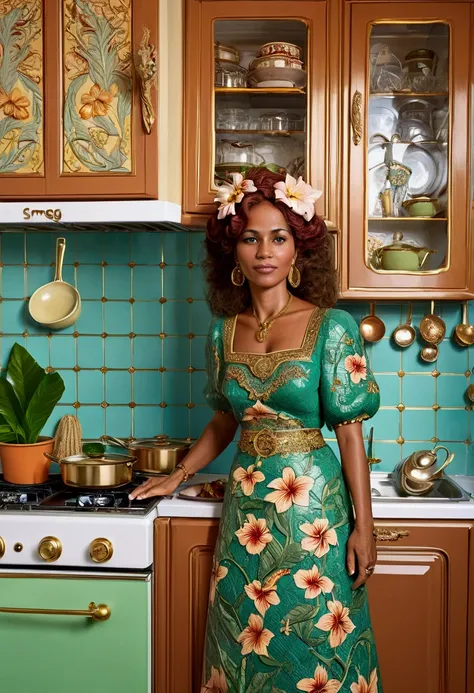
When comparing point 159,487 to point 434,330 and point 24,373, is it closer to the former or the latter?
point 24,373

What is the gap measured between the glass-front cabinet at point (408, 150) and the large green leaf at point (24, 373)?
3.13ft

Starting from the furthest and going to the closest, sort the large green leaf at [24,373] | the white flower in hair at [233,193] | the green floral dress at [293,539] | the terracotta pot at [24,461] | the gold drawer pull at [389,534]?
the large green leaf at [24,373], the terracotta pot at [24,461], the gold drawer pull at [389,534], the white flower in hair at [233,193], the green floral dress at [293,539]

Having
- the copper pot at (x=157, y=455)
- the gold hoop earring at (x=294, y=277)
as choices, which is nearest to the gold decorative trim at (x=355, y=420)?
the gold hoop earring at (x=294, y=277)

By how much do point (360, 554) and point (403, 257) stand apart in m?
0.83

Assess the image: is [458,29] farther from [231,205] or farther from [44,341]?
[44,341]

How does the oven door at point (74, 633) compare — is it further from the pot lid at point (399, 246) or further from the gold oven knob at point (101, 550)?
the pot lid at point (399, 246)

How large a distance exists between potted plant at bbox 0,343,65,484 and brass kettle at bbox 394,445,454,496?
1020mm

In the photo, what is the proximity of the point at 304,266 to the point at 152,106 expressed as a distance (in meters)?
0.59

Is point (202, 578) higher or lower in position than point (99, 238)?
lower

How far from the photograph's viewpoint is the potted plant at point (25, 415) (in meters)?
2.28

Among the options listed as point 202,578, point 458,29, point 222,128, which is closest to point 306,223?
point 222,128

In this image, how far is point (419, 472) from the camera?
231 cm

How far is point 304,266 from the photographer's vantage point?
2.01m

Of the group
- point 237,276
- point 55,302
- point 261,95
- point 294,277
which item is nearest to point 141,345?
point 55,302
